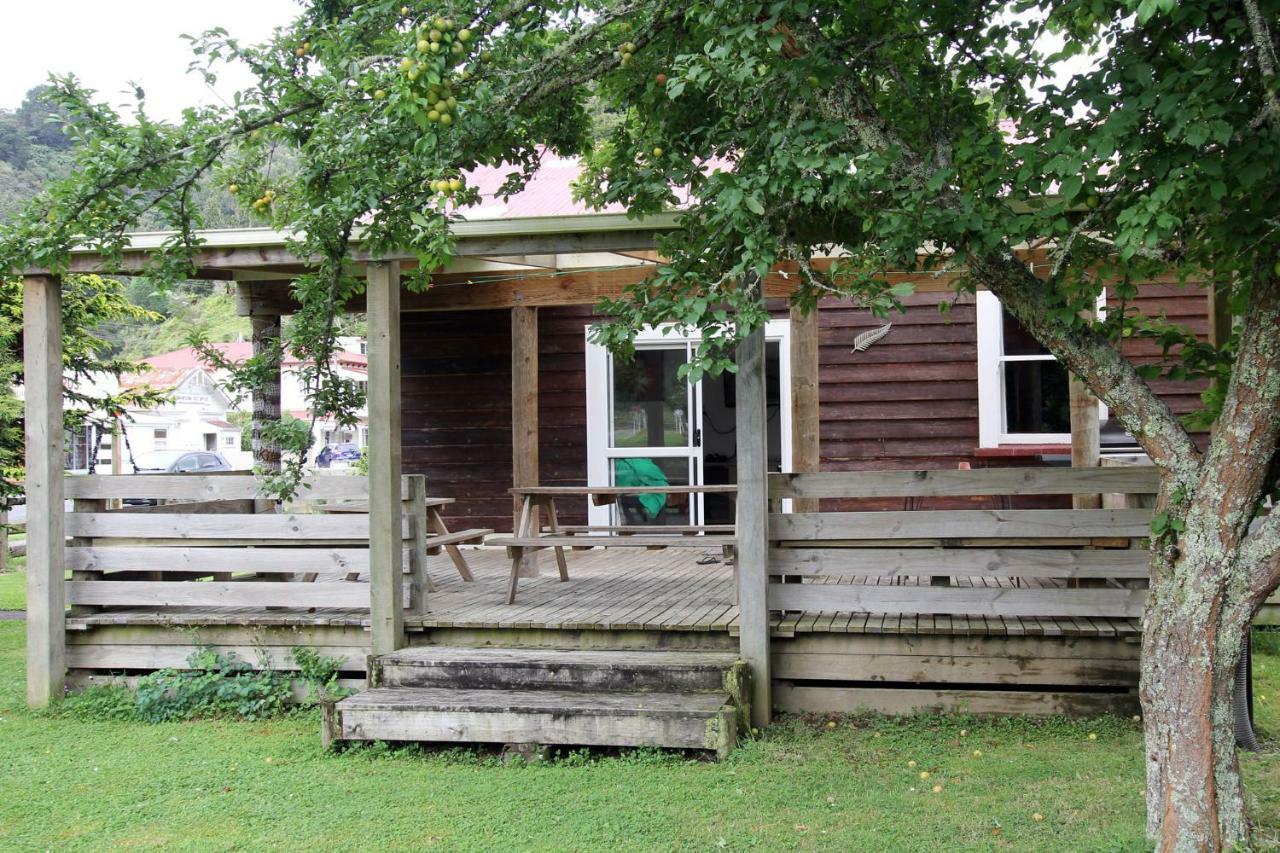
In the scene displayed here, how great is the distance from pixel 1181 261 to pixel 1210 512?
1.16 meters

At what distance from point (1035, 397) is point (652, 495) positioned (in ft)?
11.3

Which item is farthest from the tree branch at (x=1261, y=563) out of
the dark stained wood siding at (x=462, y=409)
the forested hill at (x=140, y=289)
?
the forested hill at (x=140, y=289)

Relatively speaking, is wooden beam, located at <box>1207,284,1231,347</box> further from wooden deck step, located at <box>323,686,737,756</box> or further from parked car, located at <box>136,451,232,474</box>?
parked car, located at <box>136,451,232,474</box>

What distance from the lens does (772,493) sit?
5.80 meters

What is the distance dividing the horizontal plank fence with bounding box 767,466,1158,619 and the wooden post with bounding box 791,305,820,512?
1214mm

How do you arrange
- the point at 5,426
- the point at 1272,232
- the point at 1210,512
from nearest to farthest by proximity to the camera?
the point at 1272,232 < the point at 1210,512 < the point at 5,426

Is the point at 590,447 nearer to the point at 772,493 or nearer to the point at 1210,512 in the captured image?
the point at 772,493

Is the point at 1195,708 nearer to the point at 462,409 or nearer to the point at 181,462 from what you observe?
the point at 462,409

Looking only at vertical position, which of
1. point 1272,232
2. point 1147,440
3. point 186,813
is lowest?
point 186,813

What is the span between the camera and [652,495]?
34.0 feet

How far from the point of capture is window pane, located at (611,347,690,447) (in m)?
10.4

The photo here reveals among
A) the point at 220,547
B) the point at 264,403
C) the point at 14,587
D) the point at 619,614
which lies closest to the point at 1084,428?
the point at 619,614

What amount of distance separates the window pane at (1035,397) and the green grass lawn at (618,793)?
4163 millimetres

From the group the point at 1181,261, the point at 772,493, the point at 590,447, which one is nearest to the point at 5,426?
the point at 590,447
